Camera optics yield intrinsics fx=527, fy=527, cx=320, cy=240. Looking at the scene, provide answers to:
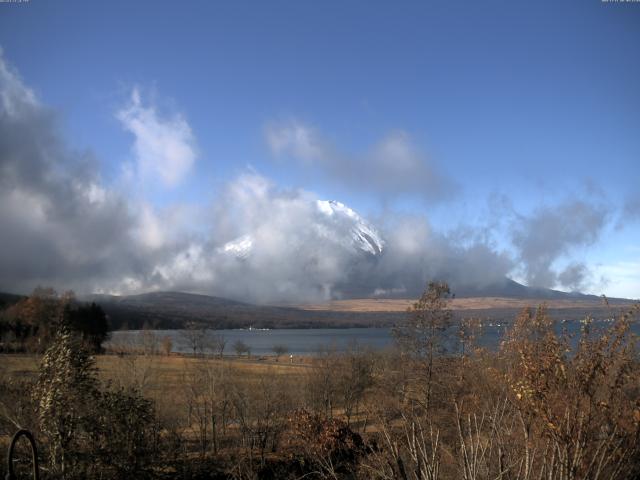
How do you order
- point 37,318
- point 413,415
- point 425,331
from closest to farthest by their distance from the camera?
point 413,415
point 425,331
point 37,318

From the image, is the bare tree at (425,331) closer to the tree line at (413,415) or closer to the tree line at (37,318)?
the tree line at (413,415)

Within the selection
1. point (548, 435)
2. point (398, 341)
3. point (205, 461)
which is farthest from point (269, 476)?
point (548, 435)

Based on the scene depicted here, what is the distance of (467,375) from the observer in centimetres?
2447

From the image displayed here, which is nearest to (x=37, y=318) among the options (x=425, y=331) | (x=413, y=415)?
(x=425, y=331)

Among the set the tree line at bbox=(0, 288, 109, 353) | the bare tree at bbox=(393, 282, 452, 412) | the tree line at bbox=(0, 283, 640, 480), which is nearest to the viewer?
the tree line at bbox=(0, 283, 640, 480)

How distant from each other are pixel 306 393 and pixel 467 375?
43.4 feet

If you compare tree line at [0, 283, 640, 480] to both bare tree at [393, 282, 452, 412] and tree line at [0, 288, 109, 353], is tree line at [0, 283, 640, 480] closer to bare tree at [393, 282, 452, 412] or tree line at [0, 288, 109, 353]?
bare tree at [393, 282, 452, 412]

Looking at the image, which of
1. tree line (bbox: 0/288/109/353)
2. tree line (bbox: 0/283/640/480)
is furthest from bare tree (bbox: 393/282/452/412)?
tree line (bbox: 0/288/109/353)

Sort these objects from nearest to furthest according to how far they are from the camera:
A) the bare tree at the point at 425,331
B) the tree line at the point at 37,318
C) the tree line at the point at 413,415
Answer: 1. the tree line at the point at 413,415
2. the bare tree at the point at 425,331
3. the tree line at the point at 37,318

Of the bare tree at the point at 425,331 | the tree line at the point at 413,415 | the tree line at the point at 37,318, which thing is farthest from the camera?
the tree line at the point at 37,318

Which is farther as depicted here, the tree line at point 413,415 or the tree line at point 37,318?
the tree line at point 37,318

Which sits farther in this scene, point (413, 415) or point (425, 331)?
point (425, 331)

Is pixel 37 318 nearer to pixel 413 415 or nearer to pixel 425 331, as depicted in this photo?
Answer: pixel 425 331

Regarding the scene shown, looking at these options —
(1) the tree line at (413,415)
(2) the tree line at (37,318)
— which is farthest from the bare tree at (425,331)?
(2) the tree line at (37,318)
